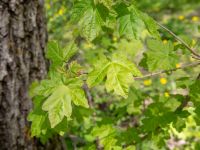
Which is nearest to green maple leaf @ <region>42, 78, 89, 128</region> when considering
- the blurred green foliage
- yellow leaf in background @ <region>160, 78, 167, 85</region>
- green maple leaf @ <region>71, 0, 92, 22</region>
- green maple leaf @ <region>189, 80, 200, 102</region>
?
the blurred green foliage

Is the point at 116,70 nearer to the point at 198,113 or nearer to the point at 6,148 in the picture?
the point at 198,113

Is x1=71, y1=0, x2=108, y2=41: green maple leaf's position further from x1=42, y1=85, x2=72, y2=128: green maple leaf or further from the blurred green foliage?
x1=42, y1=85, x2=72, y2=128: green maple leaf

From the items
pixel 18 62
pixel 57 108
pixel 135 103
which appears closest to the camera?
pixel 57 108

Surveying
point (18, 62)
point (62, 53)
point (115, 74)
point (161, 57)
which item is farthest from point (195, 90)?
point (18, 62)

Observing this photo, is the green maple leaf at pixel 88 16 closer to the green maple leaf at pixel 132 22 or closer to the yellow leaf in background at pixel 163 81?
the green maple leaf at pixel 132 22

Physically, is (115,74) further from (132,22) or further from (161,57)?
(161,57)
